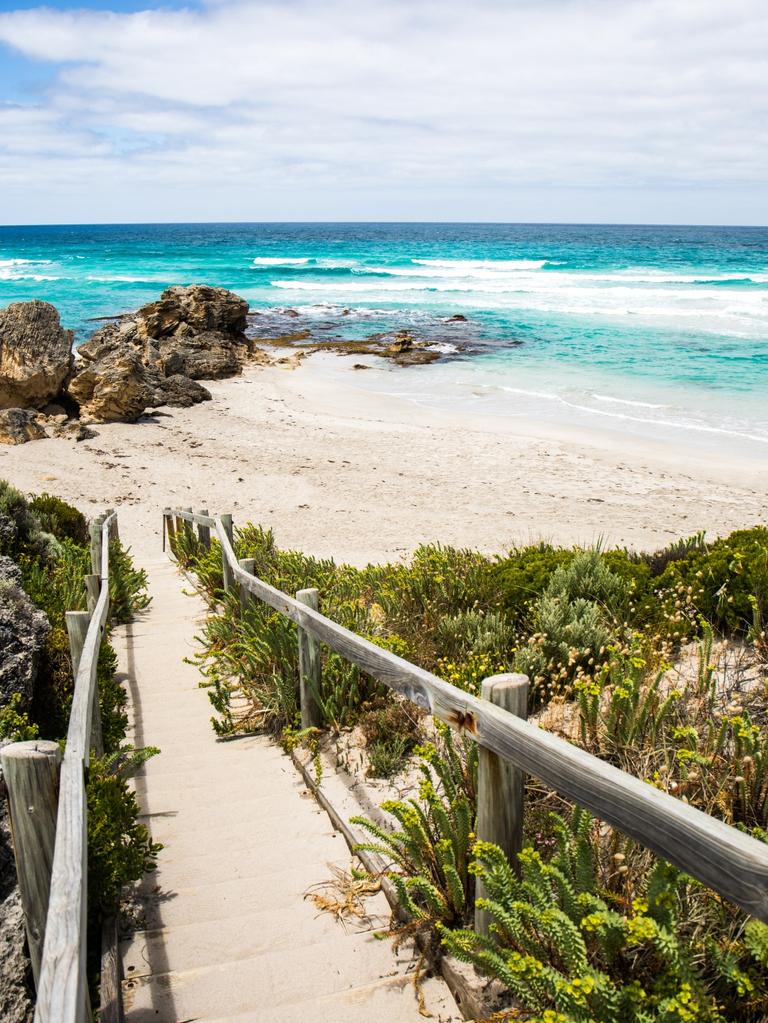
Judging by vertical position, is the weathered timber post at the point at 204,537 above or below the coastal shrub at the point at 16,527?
below

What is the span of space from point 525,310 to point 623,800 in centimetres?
4240

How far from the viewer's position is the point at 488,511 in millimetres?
13922

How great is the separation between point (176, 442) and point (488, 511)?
8.55 meters

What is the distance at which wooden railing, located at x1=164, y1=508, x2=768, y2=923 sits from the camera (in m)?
1.80

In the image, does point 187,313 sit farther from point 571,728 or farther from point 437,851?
point 437,851

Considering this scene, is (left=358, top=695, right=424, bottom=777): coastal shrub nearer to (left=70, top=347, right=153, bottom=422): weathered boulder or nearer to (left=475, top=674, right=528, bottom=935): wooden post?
(left=475, top=674, right=528, bottom=935): wooden post

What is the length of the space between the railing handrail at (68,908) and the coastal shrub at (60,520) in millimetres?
8326

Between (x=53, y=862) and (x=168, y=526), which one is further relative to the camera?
(x=168, y=526)

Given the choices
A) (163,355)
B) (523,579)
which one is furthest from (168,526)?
(163,355)

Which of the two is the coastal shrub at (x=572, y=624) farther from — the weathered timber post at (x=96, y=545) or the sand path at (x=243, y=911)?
the weathered timber post at (x=96, y=545)

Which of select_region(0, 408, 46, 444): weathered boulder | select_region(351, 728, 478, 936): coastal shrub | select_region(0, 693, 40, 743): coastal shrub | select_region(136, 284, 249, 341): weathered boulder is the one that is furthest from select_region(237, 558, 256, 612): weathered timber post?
select_region(136, 284, 249, 341): weathered boulder

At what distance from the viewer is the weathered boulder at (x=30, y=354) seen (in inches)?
749

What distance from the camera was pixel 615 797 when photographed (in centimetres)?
213

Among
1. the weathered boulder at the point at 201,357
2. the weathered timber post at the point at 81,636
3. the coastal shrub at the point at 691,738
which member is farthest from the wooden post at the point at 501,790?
the weathered boulder at the point at 201,357
